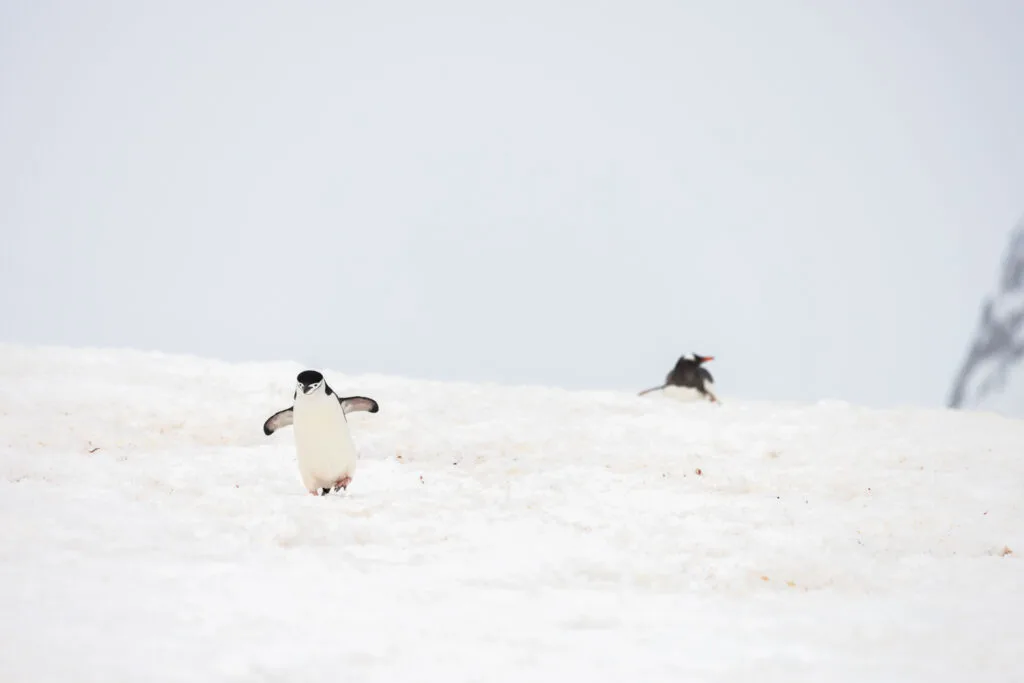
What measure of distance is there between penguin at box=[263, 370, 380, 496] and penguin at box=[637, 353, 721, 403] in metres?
10.6

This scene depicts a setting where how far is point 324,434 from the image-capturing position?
7562mm

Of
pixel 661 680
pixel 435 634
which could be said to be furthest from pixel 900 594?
pixel 435 634

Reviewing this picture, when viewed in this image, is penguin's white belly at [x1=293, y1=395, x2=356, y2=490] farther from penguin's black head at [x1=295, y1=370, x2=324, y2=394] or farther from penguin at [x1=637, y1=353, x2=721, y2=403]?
penguin at [x1=637, y1=353, x2=721, y2=403]

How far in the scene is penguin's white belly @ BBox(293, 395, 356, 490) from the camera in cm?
754

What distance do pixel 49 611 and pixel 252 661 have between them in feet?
3.62

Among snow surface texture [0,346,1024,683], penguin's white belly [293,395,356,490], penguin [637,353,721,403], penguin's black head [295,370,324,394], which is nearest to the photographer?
snow surface texture [0,346,1024,683]

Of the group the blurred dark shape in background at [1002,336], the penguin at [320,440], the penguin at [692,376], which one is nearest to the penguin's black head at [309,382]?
the penguin at [320,440]

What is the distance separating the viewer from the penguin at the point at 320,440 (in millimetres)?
7547

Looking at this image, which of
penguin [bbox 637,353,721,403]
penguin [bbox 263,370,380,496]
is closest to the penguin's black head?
penguin [bbox 263,370,380,496]

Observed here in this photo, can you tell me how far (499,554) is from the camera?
18.1 feet

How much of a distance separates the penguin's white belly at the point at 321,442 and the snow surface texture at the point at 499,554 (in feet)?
0.96

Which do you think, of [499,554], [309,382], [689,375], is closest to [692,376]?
[689,375]

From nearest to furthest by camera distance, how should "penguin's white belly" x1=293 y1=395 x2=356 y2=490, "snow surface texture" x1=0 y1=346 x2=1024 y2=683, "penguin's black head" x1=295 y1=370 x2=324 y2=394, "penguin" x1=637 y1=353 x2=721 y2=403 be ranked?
"snow surface texture" x1=0 y1=346 x2=1024 y2=683 < "penguin's white belly" x1=293 y1=395 x2=356 y2=490 < "penguin's black head" x1=295 y1=370 x2=324 y2=394 < "penguin" x1=637 y1=353 x2=721 y2=403

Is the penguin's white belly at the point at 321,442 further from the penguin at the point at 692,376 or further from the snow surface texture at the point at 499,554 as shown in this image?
the penguin at the point at 692,376
